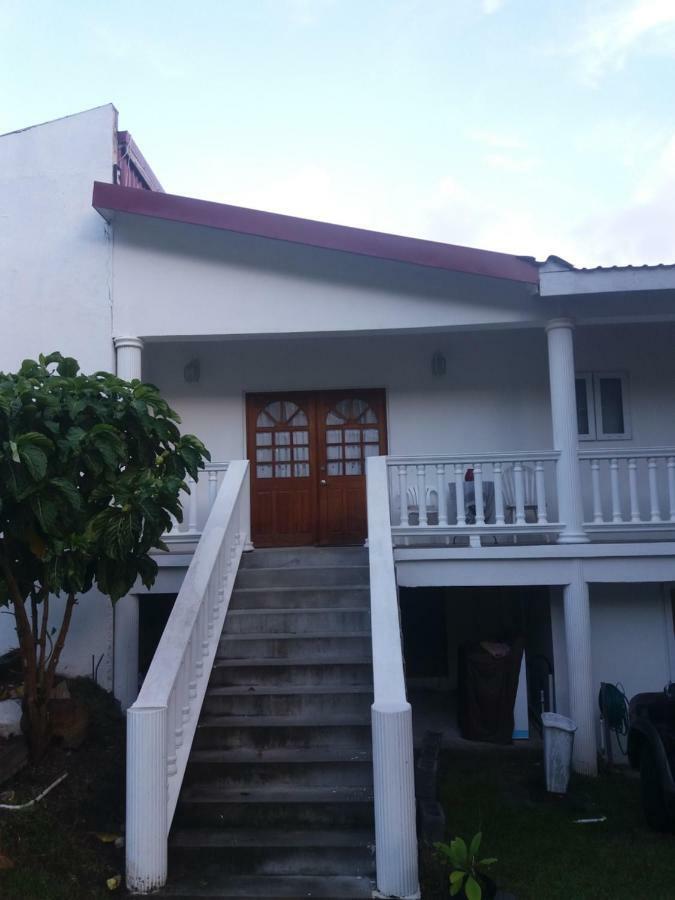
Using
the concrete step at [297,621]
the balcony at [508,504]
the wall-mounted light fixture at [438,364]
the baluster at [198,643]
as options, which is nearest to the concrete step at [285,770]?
the baluster at [198,643]

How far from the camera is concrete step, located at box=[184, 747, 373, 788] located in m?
5.57

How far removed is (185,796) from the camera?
18.0 ft

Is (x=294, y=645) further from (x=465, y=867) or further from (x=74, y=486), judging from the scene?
(x=465, y=867)

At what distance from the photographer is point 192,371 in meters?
10.1

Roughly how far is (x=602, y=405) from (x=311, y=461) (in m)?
3.61

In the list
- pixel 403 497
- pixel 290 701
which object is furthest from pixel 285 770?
pixel 403 497

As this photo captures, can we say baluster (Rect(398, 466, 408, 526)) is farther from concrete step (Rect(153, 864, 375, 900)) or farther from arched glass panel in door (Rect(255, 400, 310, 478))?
concrete step (Rect(153, 864, 375, 900))

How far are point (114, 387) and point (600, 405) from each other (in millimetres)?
6122

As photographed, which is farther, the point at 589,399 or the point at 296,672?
the point at 589,399

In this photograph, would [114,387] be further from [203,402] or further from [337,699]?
[203,402]

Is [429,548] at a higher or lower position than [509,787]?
higher

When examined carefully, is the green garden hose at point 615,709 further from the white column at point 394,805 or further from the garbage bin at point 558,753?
the white column at point 394,805

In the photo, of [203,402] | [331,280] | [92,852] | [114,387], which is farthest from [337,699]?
[203,402]

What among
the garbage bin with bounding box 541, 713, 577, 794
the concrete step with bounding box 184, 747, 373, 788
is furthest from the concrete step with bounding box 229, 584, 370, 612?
the garbage bin with bounding box 541, 713, 577, 794
